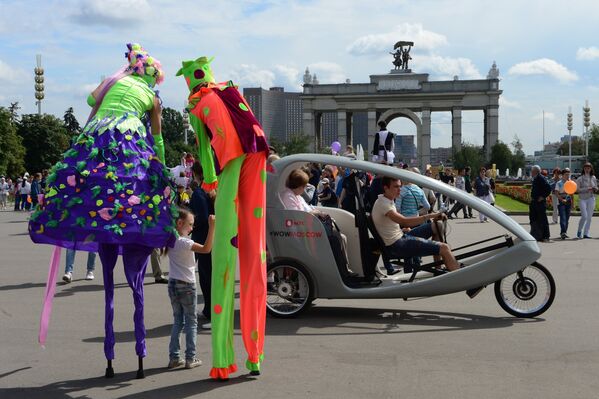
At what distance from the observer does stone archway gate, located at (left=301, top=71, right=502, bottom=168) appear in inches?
3888

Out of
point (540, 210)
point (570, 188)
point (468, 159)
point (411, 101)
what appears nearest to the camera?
point (540, 210)

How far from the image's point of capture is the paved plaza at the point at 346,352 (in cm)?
603

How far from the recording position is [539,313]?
890 cm

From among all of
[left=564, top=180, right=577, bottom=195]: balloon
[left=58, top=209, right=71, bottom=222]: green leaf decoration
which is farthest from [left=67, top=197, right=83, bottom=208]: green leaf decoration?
[left=564, top=180, right=577, bottom=195]: balloon

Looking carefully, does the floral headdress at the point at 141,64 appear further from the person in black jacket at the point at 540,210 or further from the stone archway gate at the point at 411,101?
the stone archway gate at the point at 411,101

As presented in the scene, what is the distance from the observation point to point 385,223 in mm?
9086

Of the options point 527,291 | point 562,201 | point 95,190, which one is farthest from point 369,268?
point 562,201

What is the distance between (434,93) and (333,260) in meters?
92.5

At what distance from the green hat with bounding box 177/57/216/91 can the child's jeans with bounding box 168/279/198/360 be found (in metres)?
1.70

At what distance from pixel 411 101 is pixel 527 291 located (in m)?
91.9

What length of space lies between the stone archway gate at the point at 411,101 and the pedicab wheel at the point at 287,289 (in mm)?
89499

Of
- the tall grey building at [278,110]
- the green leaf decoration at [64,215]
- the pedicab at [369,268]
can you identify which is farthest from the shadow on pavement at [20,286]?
the tall grey building at [278,110]

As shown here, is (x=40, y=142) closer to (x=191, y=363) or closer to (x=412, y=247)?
(x=412, y=247)

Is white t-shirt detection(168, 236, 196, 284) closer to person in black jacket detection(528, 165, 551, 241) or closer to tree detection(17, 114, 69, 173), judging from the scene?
person in black jacket detection(528, 165, 551, 241)
